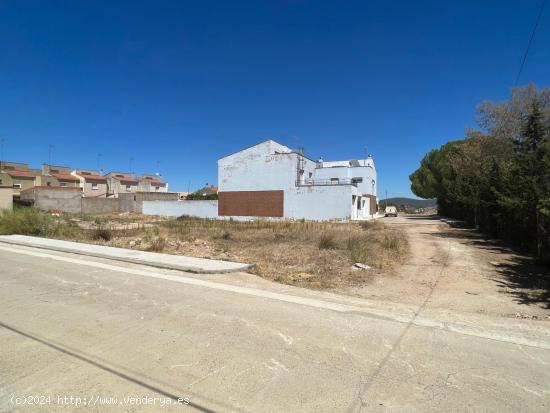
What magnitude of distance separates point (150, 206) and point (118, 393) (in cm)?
4896

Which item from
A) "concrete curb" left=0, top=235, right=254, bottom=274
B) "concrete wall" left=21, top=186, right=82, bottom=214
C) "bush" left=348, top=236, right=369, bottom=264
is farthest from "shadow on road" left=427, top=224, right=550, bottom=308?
"concrete wall" left=21, top=186, right=82, bottom=214

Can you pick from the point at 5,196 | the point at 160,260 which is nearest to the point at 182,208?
the point at 5,196

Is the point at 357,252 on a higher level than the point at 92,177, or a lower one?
lower

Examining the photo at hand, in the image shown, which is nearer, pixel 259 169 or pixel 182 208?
pixel 259 169

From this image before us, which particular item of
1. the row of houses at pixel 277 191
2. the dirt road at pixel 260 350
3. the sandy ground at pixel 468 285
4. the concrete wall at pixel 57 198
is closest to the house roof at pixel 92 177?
the concrete wall at pixel 57 198

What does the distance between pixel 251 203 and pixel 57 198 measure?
106 feet

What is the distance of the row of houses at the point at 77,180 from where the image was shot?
64438 mm

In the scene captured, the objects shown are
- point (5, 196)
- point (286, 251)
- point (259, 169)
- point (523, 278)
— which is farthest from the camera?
point (259, 169)

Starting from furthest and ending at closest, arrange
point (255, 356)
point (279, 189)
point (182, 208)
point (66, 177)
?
point (66, 177) < point (182, 208) < point (279, 189) < point (255, 356)

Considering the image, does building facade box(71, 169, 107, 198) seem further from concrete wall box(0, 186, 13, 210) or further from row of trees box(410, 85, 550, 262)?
row of trees box(410, 85, 550, 262)

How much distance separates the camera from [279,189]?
127 feet

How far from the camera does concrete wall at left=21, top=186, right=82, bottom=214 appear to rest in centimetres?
4994

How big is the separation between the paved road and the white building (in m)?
30.0

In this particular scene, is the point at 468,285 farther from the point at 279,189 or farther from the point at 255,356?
the point at 279,189
